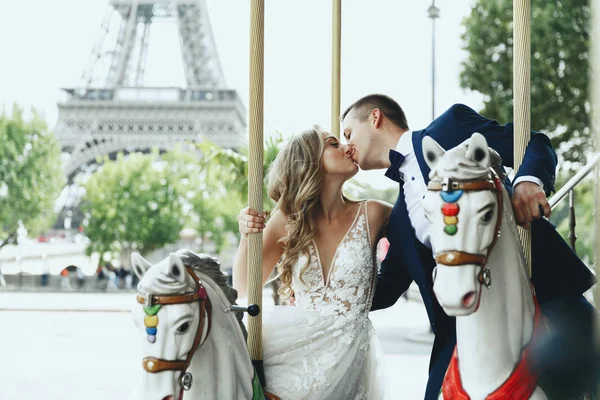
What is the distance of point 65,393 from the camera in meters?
7.15

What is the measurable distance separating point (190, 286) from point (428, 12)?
9.29 meters

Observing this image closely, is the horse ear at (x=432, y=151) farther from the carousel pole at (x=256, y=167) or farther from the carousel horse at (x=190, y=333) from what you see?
the carousel pole at (x=256, y=167)

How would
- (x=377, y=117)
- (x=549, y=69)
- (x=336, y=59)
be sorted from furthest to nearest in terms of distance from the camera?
(x=549, y=69) → (x=336, y=59) → (x=377, y=117)

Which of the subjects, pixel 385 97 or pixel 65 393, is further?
pixel 65 393

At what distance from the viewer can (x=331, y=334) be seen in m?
2.46

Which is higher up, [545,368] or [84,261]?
[545,368]

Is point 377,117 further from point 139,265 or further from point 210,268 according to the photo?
point 139,265

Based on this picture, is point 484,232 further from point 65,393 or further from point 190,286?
point 65,393

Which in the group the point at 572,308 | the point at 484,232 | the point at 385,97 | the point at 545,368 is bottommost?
the point at 545,368

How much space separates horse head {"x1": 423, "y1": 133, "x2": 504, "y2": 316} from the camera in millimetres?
1482

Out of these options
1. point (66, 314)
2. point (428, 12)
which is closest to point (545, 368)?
point (428, 12)

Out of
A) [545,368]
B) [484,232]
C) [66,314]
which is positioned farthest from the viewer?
[66,314]

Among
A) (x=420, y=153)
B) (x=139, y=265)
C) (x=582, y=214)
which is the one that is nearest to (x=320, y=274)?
(x=420, y=153)

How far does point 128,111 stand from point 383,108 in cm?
2909
